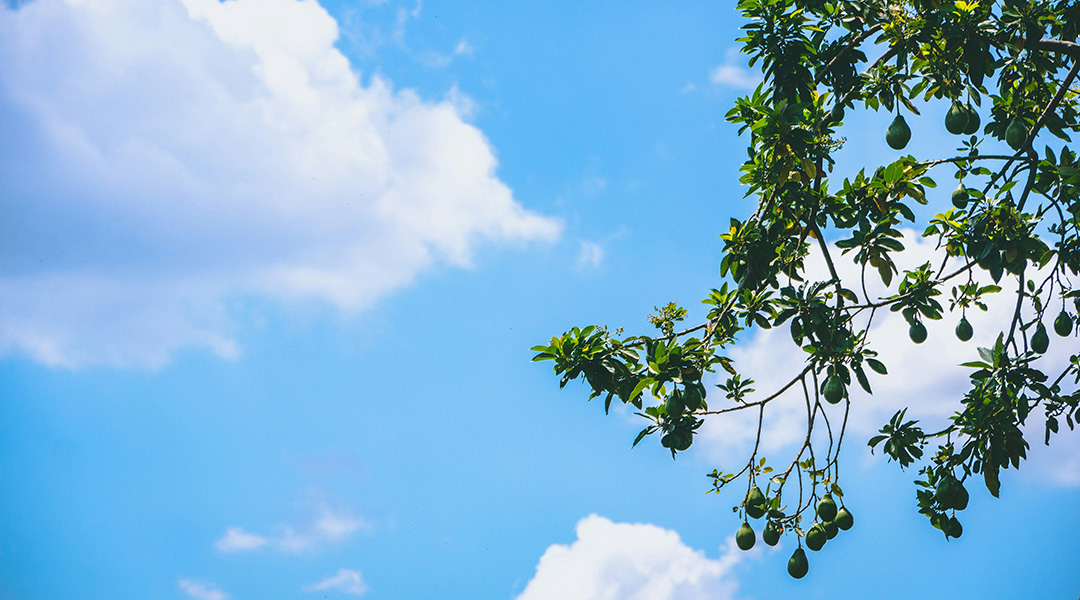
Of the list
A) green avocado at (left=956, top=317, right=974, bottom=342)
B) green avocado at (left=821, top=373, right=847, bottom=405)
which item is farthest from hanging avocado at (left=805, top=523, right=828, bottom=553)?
green avocado at (left=956, top=317, right=974, bottom=342)

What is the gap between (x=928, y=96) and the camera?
3246 millimetres

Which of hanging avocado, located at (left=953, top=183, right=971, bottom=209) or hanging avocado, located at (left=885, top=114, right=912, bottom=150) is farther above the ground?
hanging avocado, located at (left=885, top=114, right=912, bottom=150)

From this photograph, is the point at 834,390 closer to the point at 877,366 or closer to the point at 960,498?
the point at 877,366

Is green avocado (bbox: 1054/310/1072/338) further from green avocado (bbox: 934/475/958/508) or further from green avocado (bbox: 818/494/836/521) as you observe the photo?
green avocado (bbox: 818/494/836/521)

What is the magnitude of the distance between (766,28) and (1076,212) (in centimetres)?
123

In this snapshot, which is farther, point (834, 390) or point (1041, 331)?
point (1041, 331)

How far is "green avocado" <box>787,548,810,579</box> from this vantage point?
9.95ft

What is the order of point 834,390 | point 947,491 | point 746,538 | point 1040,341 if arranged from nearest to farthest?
point 834,390 < point 746,538 < point 947,491 < point 1040,341

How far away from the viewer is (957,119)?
297 centimetres

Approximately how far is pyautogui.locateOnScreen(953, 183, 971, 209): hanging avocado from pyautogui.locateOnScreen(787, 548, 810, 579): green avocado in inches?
54.6

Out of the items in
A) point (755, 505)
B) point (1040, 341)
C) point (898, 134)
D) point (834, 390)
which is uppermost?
point (898, 134)

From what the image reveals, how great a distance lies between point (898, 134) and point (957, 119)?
19 centimetres

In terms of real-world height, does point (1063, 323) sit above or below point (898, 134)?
below

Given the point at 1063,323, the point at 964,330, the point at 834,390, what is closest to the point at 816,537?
the point at 834,390
